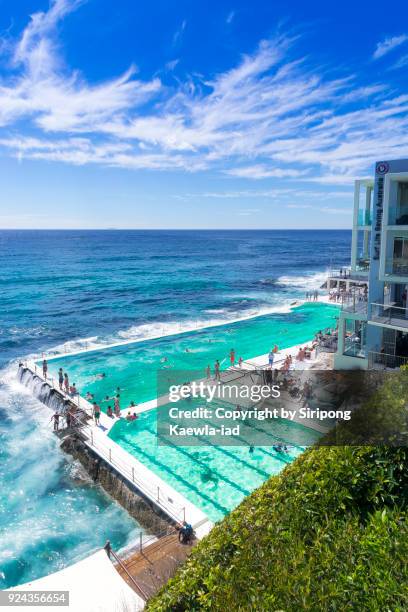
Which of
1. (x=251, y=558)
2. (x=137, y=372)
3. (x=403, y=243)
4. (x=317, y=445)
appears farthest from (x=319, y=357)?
(x=251, y=558)

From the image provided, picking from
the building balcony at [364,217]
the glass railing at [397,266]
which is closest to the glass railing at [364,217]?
the building balcony at [364,217]

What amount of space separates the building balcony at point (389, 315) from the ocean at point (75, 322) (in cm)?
1332

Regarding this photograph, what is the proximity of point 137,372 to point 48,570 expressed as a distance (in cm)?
1688

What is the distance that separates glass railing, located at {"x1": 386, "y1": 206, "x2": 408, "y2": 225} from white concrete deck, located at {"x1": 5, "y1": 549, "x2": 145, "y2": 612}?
17.1 meters

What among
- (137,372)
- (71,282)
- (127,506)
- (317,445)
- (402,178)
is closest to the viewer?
(317,445)

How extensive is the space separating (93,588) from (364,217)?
19495mm

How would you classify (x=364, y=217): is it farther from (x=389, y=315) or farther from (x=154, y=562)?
(x=154, y=562)

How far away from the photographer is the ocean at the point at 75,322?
14766mm

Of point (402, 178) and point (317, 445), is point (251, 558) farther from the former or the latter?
point (402, 178)

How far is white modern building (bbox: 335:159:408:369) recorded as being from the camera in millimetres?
18297

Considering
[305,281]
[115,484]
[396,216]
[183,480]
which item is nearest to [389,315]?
[396,216]

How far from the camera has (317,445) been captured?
7.66 m

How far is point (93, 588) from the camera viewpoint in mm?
10344

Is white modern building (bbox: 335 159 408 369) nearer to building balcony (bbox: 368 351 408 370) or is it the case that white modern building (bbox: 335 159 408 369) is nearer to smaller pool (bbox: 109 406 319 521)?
building balcony (bbox: 368 351 408 370)
